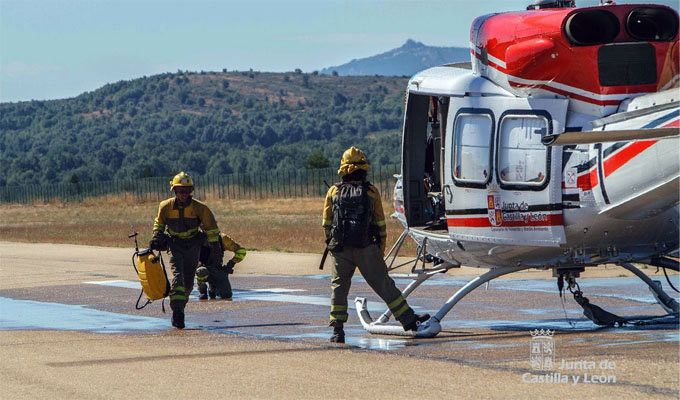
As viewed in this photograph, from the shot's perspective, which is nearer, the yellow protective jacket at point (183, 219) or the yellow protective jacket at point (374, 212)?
the yellow protective jacket at point (374, 212)

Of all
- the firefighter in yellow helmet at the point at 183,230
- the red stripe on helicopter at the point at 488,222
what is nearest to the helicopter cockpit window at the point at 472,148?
the red stripe on helicopter at the point at 488,222

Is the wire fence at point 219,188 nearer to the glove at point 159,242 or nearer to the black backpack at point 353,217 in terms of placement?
the glove at point 159,242

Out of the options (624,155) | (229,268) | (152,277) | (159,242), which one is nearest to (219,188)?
(229,268)

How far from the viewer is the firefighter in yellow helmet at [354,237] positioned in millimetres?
14305

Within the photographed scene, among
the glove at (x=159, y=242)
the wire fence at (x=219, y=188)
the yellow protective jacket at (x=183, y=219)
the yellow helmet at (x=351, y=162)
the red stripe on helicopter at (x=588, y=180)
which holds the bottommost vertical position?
the wire fence at (x=219, y=188)

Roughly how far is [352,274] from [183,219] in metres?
3.46

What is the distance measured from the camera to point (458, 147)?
14.7m

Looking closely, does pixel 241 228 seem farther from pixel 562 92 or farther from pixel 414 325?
pixel 562 92

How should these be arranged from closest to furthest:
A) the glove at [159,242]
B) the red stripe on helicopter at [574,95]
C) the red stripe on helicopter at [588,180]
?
the red stripe on helicopter at [588,180]
the red stripe on helicopter at [574,95]
the glove at [159,242]

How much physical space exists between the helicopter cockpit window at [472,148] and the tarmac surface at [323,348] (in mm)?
1806

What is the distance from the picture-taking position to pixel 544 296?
19828 mm

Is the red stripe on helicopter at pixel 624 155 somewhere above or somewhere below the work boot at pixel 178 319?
above

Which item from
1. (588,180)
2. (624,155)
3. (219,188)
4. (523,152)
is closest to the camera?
(624,155)

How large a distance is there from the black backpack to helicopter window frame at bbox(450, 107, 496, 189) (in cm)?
108
